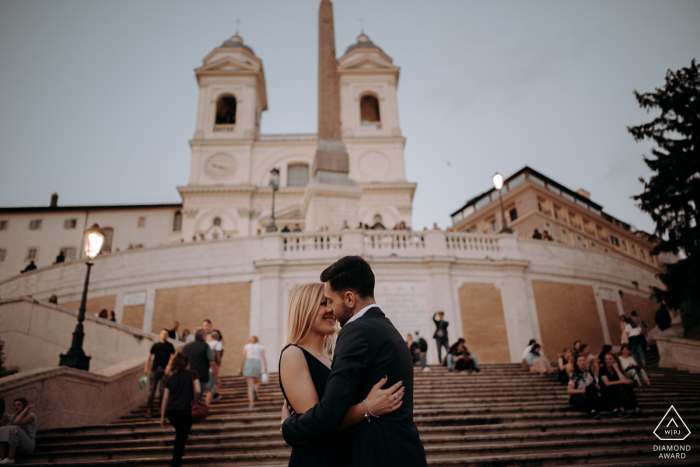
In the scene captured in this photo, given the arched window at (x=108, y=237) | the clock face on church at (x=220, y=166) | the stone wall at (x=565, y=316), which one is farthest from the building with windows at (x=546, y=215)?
the arched window at (x=108, y=237)

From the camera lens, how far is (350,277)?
2746 mm

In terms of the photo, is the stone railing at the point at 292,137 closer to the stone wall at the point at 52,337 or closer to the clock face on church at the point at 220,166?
the clock face on church at the point at 220,166

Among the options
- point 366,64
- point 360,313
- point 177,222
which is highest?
point 366,64

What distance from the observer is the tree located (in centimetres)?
1536

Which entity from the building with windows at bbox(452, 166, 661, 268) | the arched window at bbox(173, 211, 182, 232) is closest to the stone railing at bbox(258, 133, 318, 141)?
the arched window at bbox(173, 211, 182, 232)

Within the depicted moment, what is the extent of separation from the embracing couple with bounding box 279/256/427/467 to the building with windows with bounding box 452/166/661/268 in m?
43.9

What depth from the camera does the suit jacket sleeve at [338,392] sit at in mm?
2293

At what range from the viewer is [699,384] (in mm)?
11500

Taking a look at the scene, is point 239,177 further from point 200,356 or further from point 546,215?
point 200,356

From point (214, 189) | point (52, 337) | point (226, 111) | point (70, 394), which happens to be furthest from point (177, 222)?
point (70, 394)

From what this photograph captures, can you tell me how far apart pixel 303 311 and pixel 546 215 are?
157 feet

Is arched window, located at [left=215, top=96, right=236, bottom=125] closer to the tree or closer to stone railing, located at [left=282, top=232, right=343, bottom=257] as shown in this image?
stone railing, located at [left=282, top=232, right=343, bottom=257]

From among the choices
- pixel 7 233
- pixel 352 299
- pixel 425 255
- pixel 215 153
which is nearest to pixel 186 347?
pixel 352 299

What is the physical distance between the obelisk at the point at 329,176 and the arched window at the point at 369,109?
19.8m
